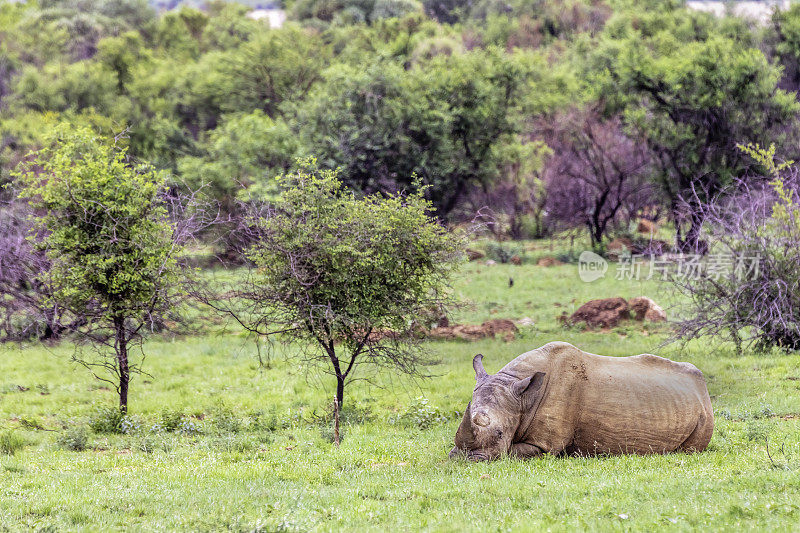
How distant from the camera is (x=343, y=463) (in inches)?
496

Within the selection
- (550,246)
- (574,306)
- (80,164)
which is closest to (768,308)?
(574,306)

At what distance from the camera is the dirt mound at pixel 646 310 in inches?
1133

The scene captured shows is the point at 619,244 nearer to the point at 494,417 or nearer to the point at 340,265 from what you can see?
the point at 340,265

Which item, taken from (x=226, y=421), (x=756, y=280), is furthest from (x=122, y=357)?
(x=756, y=280)

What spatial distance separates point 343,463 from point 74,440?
6.48 meters

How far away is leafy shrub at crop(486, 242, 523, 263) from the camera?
4366 cm

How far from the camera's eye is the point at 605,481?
10281 millimetres

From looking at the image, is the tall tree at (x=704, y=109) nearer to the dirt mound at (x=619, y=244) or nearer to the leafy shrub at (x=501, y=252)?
the dirt mound at (x=619, y=244)

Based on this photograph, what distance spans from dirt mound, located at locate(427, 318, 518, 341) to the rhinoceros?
47.7 ft

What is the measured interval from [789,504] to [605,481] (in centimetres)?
233

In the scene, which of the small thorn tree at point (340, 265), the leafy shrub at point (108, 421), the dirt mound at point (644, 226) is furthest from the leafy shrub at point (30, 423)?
the dirt mound at point (644, 226)

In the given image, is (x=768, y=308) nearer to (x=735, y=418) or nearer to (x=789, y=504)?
(x=735, y=418)

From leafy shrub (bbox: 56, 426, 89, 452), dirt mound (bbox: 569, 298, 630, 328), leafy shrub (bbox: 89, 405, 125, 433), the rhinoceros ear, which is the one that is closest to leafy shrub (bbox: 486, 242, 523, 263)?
dirt mound (bbox: 569, 298, 630, 328)

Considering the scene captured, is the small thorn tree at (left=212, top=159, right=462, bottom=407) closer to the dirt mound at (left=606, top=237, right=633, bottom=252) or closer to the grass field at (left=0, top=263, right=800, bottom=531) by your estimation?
the grass field at (left=0, top=263, right=800, bottom=531)
